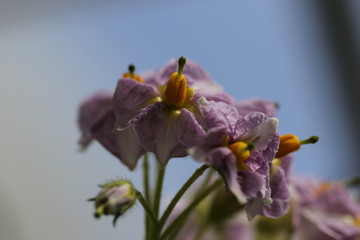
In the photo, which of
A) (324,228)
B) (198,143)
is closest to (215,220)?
(324,228)

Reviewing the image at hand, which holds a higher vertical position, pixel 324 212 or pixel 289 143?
pixel 289 143

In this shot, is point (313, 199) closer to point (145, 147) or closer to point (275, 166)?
point (275, 166)

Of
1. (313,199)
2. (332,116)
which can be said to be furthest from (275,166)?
(332,116)

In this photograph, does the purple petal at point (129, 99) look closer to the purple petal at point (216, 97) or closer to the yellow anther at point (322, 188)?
the purple petal at point (216, 97)

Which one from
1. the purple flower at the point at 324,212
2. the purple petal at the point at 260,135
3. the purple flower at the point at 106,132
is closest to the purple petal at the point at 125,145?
the purple flower at the point at 106,132

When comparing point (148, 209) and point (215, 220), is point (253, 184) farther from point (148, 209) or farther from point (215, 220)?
point (215, 220)

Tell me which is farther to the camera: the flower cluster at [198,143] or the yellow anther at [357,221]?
the yellow anther at [357,221]

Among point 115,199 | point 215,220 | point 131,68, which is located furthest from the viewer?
point 215,220

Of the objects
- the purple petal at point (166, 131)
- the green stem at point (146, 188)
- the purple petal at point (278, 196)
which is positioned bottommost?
Answer: the purple petal at point (278, 196)
